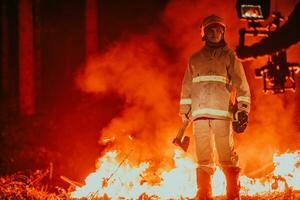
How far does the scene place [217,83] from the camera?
693 cm

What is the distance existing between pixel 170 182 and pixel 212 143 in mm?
1462

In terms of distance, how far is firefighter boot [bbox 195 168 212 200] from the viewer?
22.7 feet

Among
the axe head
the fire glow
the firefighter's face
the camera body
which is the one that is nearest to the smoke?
the fire glow

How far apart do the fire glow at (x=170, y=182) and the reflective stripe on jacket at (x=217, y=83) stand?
1.50m

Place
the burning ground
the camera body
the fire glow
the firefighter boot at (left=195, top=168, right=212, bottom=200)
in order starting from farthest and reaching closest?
the burning ground → the fire glow → the firefighter boot at (left=195, top=168, right=212, bottom=200) → the camera body

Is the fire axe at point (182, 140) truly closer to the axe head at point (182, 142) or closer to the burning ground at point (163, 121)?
the axe head at point (182, 142)

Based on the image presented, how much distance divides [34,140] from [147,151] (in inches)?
155

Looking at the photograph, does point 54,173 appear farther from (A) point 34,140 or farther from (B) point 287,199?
(B) point 287,199

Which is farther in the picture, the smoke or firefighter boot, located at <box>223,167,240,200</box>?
the smoke

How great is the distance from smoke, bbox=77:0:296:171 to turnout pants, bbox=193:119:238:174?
9.52ft

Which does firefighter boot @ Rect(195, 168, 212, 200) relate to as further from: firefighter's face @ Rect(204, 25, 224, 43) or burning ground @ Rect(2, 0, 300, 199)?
firefighter's face @ Rect(204, 25, 224, 43)

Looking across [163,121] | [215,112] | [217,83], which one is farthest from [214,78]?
[163,121]

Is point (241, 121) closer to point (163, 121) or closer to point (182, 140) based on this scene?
point (182, 140)

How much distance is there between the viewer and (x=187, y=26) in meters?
11.4
